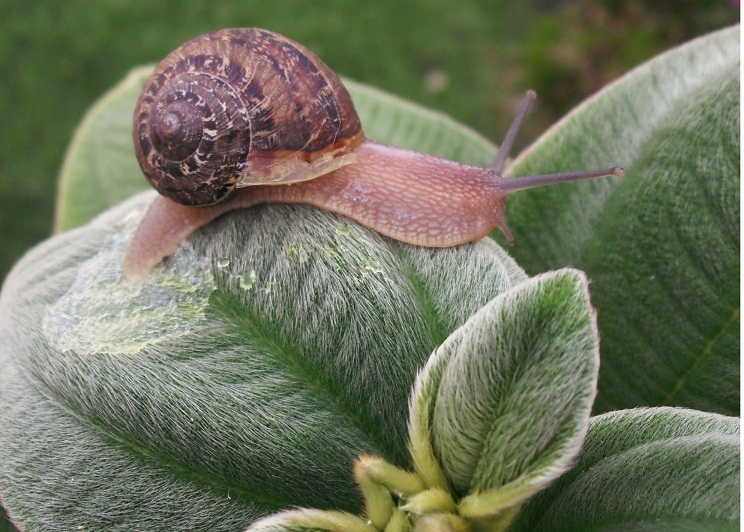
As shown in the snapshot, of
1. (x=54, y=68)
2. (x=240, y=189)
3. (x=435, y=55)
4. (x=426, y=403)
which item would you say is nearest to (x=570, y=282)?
(x=426, y=403)

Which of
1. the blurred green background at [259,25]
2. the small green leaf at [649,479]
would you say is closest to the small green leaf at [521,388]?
the small green leaf at [649,479]

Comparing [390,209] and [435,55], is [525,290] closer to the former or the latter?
[390,209]

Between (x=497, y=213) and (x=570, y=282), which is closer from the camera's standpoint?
(x=570, y=282)

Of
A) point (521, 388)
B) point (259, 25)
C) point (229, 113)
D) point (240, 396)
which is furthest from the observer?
point (259, 25)

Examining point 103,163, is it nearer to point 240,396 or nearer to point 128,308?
point 128,308

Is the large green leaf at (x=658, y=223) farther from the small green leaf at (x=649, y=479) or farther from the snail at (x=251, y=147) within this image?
the small green leaf at (x=649, y=479)

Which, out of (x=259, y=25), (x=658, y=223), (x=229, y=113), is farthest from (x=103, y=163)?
(x=259, y=25)
